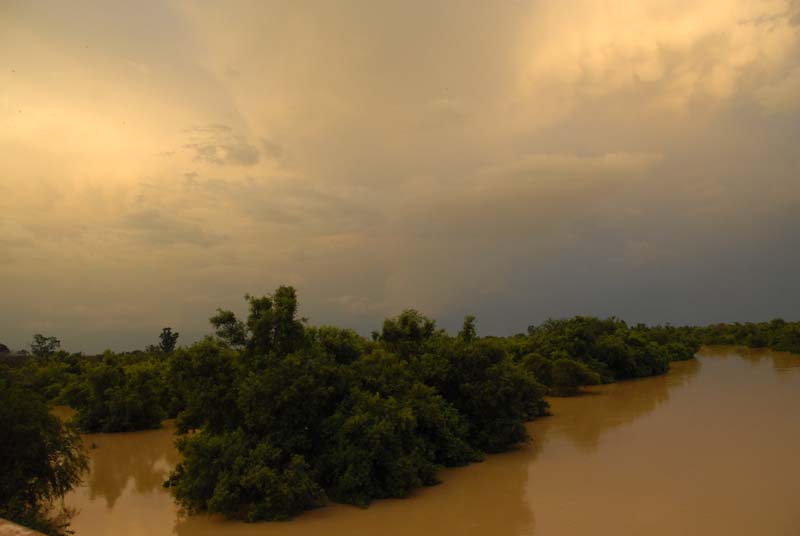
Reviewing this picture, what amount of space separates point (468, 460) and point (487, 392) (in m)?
2.19

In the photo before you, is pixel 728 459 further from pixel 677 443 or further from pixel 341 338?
pixel 341 338

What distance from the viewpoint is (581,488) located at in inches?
562

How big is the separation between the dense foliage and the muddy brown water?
1.74m

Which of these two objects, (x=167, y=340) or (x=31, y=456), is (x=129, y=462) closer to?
(x=31, y=456)

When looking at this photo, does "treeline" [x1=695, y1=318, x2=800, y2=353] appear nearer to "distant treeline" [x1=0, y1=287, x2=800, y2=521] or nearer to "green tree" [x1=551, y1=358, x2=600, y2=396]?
"green tree" [x1=551, y1=358, x2=600, y2=396]

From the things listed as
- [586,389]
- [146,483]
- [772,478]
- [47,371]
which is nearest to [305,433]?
[146,483]

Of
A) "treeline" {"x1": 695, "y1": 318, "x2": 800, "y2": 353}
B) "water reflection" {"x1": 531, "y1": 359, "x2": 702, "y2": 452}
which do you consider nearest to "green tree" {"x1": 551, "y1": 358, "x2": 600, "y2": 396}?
"water reflection" {"x1": 531, "y1": 359, "x2": 702, "y2": 452}

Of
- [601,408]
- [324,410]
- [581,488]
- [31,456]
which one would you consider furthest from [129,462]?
[601,408]

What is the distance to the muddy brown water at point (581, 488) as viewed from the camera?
11.9 meters

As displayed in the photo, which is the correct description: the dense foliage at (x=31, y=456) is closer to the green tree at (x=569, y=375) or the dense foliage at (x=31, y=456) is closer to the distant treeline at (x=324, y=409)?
the distant treeline at (x=324, y=409)

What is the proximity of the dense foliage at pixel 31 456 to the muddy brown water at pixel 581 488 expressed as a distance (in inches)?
68.4

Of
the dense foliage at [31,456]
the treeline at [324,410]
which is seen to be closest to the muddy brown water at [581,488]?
the treeline at [324,410]

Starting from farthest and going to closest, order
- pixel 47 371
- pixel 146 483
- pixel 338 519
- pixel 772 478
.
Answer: pixel 47 371
pixel 146 483
pixel 772 478
pixel 338 519

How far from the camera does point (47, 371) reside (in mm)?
39125
